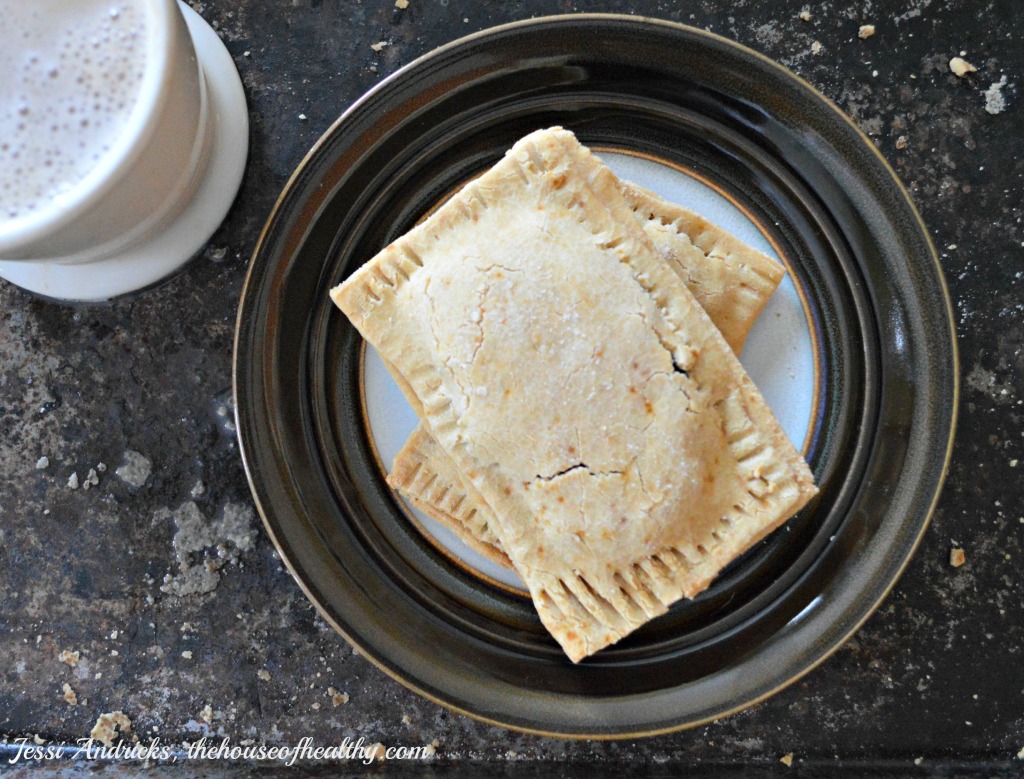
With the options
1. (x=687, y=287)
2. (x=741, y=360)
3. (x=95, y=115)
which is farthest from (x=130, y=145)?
(x=741, y=360)

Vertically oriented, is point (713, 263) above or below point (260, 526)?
above

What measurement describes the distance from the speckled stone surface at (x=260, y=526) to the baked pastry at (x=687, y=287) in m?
0.33

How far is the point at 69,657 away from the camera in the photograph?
4.13 feet

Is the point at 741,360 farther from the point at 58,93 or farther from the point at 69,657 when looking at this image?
the point at 69,657

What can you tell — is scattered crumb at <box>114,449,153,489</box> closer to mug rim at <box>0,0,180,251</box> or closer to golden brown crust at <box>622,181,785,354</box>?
mug rim at <box>0,0,180,251</box>

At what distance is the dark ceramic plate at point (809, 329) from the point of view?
102cm

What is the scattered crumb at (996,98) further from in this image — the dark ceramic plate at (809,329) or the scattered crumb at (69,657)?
the scattered crumb at (69,657)

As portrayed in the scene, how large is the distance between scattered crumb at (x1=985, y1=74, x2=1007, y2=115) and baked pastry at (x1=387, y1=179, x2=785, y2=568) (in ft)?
1.62

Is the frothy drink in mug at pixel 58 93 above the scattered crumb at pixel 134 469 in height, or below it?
above

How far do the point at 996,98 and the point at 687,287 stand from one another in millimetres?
646

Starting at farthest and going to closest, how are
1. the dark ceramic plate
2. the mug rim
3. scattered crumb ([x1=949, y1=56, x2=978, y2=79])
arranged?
scattered crumb ([x1=949, y1=56, x2=978, y2=79]) → the dark ceramic plate → the mug rim

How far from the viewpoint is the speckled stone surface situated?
3.95 ft

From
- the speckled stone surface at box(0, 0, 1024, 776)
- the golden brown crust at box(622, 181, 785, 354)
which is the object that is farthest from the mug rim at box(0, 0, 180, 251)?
the golden brown crust at box(622, 181, 785, 354)

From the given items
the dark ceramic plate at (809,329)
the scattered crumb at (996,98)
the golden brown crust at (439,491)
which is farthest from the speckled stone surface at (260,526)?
the golden brown crust at (439,491)
